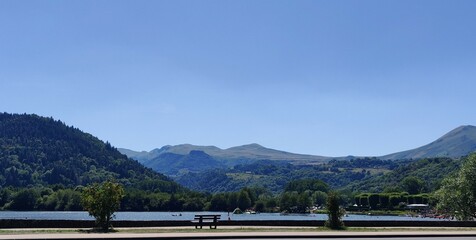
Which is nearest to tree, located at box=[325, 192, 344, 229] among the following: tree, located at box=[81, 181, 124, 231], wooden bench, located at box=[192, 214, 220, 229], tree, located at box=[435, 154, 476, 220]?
wooden bench, located at box=[192, 214, 220, 229]

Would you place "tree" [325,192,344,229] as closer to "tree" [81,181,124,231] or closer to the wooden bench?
the wooden bench

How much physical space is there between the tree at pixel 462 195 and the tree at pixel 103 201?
4516cm

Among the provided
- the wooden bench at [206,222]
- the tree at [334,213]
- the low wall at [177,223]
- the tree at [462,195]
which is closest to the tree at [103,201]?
the low wall at [177,223]

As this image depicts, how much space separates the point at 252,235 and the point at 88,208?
47.8ft

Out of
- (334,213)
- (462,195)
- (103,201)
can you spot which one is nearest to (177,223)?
(103,201)

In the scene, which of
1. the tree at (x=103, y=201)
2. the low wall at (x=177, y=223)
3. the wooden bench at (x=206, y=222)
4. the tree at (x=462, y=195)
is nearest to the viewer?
the tree at (x=103, y=201)

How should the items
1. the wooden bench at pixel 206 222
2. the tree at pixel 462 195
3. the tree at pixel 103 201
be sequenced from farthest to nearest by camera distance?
the tree at pixel 462 195
the wooden bench at pixel 206 222
the tree at pixel 103 201

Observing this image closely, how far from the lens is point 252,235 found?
33.5 m

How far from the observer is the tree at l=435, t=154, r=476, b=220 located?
6806 cm

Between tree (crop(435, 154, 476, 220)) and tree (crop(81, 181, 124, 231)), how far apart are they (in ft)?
148

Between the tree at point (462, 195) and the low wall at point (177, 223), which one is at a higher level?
the tree at point (462, 195)

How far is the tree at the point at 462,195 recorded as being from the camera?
68.1m

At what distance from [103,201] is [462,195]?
47771 millimetres

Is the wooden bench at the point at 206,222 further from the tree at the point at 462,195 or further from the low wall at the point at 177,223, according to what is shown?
the tree at the point at 462,195
